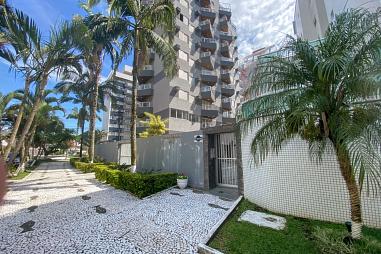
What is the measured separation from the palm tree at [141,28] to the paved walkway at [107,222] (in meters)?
3.59

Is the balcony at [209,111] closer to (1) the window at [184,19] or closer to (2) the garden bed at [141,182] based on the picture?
(1) the window at [184,19]

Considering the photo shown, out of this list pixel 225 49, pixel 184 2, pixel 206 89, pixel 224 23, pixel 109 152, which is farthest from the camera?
pixel 224 23

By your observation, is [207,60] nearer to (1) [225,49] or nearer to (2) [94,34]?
(1) [225,49]

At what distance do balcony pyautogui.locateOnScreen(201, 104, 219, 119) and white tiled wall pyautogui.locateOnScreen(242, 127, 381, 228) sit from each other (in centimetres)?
2468

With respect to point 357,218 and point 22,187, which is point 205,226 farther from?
point 22,187

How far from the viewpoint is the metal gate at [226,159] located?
10.2 meters

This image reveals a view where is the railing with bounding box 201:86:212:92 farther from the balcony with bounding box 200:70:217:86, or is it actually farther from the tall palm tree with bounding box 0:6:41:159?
the tall palm tree with bounding box 0:6:41:159

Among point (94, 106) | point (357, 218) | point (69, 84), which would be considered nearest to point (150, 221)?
point (357, 218)

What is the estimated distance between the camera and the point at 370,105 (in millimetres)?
3908

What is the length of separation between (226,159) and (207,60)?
25277 mm

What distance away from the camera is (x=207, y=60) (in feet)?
107

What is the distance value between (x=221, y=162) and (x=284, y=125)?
20.8 feet

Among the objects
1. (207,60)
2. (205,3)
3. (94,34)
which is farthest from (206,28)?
(94,34)

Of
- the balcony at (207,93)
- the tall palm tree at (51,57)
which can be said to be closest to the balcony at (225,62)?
the balcony at (207,93)
